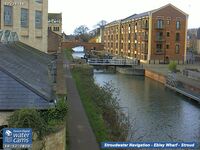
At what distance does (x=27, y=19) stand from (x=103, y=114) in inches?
821

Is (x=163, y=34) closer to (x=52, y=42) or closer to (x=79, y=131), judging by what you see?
(x=52, y=42)

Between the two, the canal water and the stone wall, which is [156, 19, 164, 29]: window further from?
the canal water

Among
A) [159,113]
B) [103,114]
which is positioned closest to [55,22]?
[159,113]

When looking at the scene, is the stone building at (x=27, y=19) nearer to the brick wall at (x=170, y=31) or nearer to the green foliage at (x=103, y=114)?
the green foliage at (x=103, y=114)

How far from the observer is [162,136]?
25484mm

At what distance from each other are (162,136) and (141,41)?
53.5m

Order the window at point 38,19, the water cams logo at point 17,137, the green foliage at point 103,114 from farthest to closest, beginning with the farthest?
the window at point 38,19, the green foliage at point 103,114, the water cams logo at point 17,137

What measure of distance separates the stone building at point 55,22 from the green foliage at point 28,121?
287ft

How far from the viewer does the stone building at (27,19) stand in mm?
38312

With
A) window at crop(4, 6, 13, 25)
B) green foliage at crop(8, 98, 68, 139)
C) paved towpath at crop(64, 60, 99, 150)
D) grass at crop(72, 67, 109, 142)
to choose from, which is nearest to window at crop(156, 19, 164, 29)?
window at crop(4, 6, 13, 25)

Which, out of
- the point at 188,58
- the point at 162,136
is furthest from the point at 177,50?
the point at 162,136

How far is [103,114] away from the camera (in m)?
23.0

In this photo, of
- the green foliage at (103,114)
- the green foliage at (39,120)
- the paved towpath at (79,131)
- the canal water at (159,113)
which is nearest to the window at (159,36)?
the canal water at (159,113)

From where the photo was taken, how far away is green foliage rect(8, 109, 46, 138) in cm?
1153
